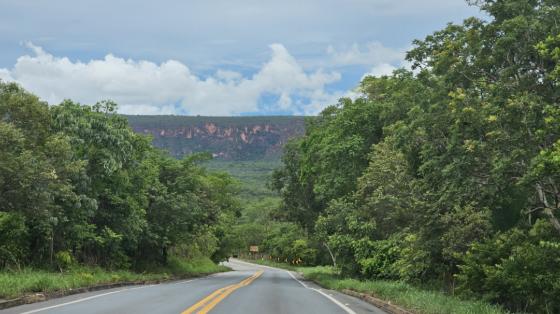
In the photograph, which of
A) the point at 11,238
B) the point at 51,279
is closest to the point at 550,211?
the point at 51,279

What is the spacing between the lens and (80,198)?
23797mm

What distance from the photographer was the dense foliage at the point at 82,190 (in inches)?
765

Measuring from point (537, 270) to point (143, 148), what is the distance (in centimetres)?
2363

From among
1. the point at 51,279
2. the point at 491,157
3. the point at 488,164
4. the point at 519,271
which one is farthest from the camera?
the point at 51,279

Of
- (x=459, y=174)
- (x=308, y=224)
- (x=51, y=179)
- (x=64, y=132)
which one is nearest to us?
(x=459, y=174)

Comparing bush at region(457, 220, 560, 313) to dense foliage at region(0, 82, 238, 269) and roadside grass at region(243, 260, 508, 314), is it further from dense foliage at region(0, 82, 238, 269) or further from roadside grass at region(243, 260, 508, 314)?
dense foliage at region(0, 82, 238, 269)

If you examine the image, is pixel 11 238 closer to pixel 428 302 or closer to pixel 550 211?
pixel 428 302

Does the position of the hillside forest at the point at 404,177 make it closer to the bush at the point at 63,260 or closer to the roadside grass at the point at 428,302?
the bush at the point at 63,260

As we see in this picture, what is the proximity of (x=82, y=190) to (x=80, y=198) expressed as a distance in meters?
1.72

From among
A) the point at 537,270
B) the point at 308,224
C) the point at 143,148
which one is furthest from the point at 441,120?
the point at 308,224

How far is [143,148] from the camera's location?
31516 mm

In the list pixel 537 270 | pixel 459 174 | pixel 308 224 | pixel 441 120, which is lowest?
pixel 308 224

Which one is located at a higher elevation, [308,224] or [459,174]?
[459,174]

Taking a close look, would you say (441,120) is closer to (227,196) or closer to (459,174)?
(459,174)
